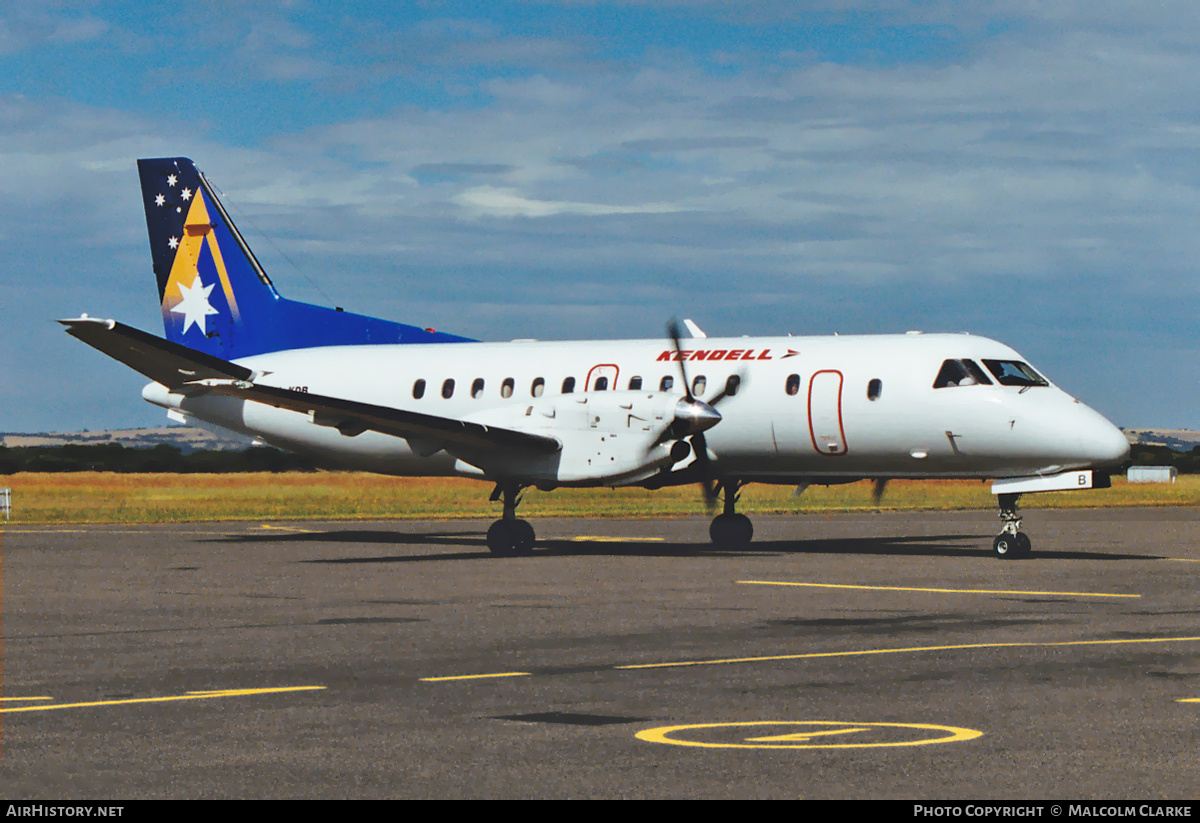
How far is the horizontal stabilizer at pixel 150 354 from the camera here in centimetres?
2611

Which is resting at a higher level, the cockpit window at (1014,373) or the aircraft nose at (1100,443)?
the cockpit window at (1014,373)

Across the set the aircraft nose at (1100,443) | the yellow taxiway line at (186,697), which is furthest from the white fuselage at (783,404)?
the yellow taxiway line at (186,697)

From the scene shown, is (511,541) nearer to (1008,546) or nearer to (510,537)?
(510,537)

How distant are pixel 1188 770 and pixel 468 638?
8.24 m

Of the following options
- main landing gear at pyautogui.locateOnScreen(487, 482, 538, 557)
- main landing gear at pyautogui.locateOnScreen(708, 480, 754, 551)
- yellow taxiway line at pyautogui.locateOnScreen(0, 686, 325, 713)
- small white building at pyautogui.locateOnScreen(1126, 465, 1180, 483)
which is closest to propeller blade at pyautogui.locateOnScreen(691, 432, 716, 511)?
main landing gear at pyautogui.locateOnScreen(708, 480, 754, 551)

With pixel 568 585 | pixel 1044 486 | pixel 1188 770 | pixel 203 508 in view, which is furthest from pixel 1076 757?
pixel 203 508

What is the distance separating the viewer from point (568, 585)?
21344 mm

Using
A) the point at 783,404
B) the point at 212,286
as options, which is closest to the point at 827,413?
the point at 783,404

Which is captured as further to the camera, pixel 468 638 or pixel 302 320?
pixel 302 320

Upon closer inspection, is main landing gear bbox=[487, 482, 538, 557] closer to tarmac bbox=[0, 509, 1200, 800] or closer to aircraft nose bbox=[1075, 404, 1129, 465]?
tarmac bbox=[0, 509, 1200, 800]

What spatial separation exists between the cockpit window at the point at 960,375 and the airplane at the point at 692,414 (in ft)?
0.08

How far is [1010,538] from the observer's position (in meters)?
25.9

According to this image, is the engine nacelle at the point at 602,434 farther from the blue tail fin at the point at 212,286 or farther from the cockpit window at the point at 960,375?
the blue tail fin at the point at 212,286
